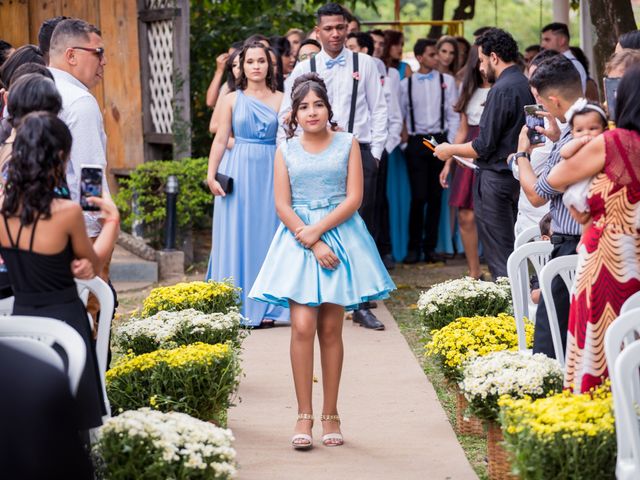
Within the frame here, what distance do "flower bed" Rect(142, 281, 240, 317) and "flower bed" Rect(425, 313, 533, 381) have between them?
1427mm

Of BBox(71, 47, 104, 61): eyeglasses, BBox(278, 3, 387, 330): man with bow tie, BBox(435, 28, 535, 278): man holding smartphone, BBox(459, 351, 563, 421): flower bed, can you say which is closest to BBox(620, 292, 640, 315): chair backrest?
BBox(459, 351, 563, 421): flower bed

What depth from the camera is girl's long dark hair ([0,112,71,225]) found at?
430 cm

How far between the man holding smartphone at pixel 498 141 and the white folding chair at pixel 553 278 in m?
2.61

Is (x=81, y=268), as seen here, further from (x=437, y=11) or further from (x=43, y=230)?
(x=437, y=11)

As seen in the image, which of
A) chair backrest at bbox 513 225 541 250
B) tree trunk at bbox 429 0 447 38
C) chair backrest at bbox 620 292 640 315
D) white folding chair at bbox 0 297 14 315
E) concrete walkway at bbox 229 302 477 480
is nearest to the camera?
chair backrest at bbox 620 292 640 315

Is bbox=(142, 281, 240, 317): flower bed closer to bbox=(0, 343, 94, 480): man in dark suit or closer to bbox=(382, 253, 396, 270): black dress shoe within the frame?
bbox=(0, 343, 94, 480): man in dark suit

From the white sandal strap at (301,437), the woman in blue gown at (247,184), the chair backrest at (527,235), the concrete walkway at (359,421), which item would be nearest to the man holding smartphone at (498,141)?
the concrete walkway at (359,421)

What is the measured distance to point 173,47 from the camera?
39.2 ft

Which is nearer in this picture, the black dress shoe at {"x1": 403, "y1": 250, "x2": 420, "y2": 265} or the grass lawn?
the grass lawn

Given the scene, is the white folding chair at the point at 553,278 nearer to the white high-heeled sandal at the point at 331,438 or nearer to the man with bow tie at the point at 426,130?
the white high-heeled sandal at the point at 331,438

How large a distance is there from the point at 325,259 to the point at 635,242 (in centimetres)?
177

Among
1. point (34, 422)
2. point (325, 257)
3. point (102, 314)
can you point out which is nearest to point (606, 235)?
point (325, 257)

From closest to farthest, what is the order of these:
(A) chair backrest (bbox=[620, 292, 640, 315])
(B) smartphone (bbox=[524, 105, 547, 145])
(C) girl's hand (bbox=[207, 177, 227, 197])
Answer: (A) chair backrest (bbox=[620, 292, 640, 315]) → (B) smartphone (bbox=[524, 105, 547, 145]) → (C) girl's hand (bbox=[207, 177, 227, 197])

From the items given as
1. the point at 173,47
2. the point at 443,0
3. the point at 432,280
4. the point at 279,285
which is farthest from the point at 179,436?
the point at 443,0
